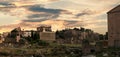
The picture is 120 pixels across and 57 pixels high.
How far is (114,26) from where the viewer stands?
5850 cm

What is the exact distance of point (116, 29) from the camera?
5803cm

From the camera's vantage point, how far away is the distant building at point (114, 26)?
2265 inches

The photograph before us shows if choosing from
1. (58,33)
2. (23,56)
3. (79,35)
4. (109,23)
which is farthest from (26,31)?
(23,56)

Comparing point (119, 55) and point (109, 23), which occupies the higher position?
point (109, 23)

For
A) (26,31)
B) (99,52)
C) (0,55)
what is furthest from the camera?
(26,31)

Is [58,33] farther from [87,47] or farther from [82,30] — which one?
[87,47]

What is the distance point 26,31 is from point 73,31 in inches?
930

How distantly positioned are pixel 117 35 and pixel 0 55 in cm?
1953

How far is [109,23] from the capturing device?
5978 cm

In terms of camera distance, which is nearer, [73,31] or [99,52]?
[99,52]

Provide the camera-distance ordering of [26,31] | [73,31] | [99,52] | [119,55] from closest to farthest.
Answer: [119,55] < [99,52] < [26,31] < [73,31]

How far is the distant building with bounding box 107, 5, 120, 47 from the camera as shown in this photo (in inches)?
2265

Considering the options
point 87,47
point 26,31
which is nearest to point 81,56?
point 87,47

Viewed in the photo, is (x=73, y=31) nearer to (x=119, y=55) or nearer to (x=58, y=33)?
(x=58, y=33)
